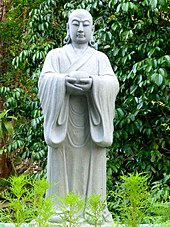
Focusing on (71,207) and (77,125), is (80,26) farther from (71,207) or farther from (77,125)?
(71,207)

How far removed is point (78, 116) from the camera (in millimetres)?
3627

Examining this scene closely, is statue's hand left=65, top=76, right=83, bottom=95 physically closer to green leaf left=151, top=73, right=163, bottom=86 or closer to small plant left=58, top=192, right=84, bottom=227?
green leaf left=151, top=73, right=163, bottom=86

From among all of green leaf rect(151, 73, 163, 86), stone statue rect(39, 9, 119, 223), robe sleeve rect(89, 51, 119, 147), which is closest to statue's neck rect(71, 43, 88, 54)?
stone statue rect(39, 9, 119, 223)

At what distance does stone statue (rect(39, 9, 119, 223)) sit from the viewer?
351 centimetres

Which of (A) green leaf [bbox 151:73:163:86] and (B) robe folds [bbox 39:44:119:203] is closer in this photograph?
(B) robe folds [bbox 39:44:119:203]

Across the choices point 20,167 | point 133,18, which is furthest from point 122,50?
point 20,167

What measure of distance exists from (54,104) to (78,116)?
9.1 inches

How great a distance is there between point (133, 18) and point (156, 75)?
3.56 feet

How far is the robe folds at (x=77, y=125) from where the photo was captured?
352 cm

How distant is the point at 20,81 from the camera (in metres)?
8.78

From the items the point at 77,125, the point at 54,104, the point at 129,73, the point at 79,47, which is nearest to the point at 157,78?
the point at 129,73

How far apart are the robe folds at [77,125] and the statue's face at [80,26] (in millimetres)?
105

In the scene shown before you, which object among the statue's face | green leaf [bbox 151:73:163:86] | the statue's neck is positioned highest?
the statue's face

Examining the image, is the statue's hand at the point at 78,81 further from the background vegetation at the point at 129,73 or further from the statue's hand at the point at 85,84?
the background vegetation at the point at 129,73
